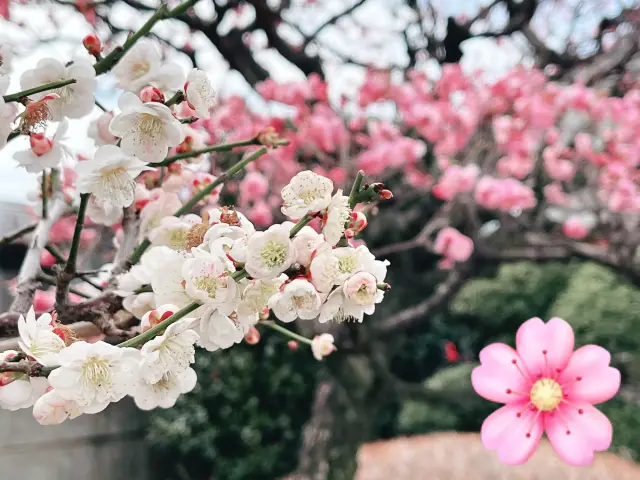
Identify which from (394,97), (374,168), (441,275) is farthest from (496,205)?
(441,275)

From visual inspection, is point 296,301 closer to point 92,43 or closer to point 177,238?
point 177,238

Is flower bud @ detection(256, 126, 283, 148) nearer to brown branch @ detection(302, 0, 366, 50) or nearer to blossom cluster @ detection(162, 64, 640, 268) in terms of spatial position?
blossom cluster @ detection(162, 64, 640, 268)

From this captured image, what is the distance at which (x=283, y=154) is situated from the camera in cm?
295

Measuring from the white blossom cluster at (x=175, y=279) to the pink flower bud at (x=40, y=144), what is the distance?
0.16ft

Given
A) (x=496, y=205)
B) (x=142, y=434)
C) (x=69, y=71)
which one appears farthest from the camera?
(x=142, y=434)

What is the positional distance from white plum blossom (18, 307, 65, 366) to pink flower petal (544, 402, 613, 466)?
377 mm

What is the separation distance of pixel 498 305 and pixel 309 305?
4.58 meters

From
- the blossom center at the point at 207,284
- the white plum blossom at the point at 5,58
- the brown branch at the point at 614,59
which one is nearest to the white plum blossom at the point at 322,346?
the blossom center at the point at 207,284

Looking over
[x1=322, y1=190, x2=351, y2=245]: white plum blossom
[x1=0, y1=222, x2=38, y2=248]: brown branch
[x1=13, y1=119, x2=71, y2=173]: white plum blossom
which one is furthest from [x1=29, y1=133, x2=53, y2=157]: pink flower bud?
[x1=322, y1=190, x2=351, y2=245]: white plum blossom

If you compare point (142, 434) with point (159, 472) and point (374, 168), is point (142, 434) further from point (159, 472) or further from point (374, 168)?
point (374, 168)

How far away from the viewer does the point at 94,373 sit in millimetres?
431

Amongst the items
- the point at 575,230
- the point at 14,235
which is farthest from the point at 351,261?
the point at 575,230

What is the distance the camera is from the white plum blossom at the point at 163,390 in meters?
0.47

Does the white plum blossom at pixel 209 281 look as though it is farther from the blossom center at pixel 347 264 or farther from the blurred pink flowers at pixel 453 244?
the blurred pink flowers at pixel 453 244
